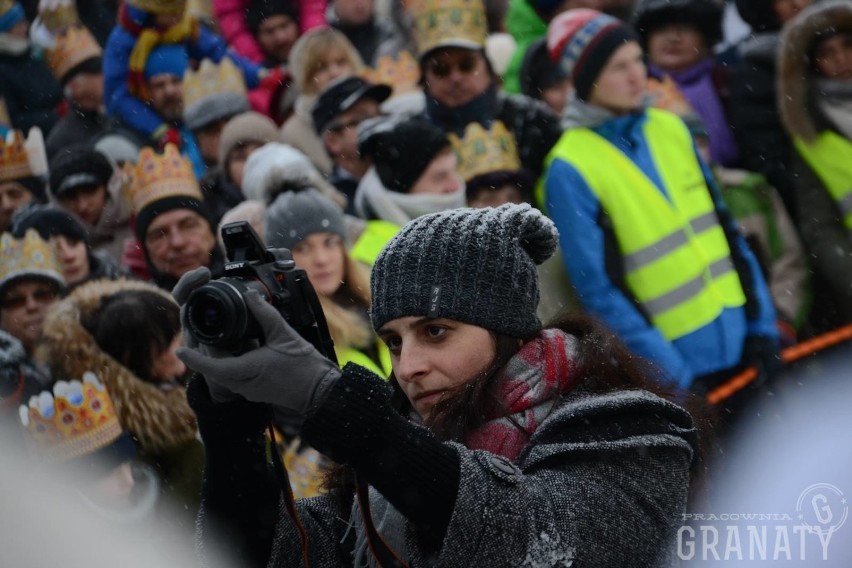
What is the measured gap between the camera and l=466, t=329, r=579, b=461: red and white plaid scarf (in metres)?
2.04

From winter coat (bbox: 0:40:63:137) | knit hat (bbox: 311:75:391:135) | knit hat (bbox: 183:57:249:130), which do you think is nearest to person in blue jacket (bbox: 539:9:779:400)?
knit hat (bbox: 311:75:391:135)

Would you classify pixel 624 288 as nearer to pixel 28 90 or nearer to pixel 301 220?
pixel 301 220

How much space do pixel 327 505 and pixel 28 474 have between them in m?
1.05

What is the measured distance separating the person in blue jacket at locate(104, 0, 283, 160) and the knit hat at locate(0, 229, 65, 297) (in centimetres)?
81

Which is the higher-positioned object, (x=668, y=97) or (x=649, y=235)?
(x=668, y=97)

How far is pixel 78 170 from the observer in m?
5.53

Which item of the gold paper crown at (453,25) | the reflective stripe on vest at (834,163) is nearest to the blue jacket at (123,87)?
the gold paper crown at (453,25)

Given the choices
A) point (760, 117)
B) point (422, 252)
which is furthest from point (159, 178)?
point (422, 252)

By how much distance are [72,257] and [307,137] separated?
3.30ft

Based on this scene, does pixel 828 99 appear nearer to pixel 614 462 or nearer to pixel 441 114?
pixel 441 114

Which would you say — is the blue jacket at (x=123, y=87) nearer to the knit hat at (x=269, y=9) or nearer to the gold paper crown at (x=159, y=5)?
the gold paper crown at (x=159, y=5)

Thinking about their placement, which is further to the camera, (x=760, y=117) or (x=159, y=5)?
(x=159, y=5)

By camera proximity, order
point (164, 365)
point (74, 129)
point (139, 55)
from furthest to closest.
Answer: point (74, 129) < point (139, 55) < point (164, 365)

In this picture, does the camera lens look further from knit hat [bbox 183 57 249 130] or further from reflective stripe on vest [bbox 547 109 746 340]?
knit hat [bbox 183 57 249 130]
